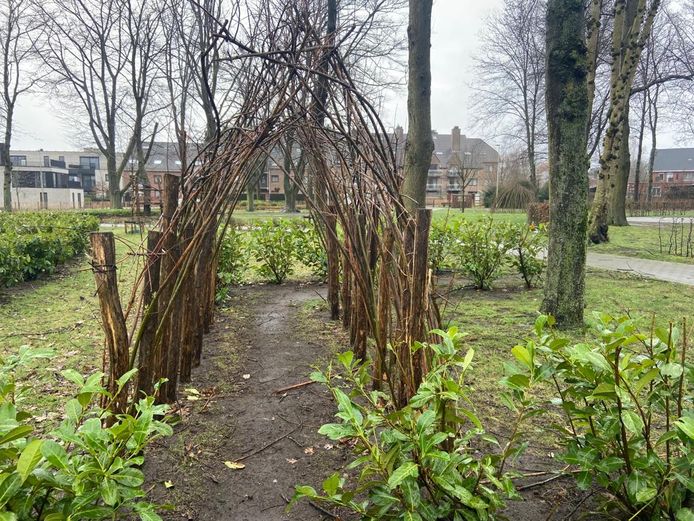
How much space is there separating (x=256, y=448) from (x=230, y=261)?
463cm

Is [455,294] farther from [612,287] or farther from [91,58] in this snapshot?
[91,58]

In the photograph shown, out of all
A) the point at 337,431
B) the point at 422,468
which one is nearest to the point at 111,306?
the point at 337,431

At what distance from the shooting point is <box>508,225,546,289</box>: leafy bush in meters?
6.70

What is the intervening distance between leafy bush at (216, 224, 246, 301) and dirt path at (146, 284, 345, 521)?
185 centimetres

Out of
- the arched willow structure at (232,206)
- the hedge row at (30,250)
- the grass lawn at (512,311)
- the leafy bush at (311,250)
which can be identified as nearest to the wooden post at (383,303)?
the arched willow structure at (232,206)

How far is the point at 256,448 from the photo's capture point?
262cm

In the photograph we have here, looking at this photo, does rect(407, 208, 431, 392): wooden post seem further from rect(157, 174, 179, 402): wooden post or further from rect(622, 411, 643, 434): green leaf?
rect(157, 174, 179, 402): wooden post

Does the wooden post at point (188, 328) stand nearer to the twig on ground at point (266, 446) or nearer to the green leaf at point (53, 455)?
the twig on ground at point (266, 446)

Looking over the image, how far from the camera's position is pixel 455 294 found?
6.90 meters

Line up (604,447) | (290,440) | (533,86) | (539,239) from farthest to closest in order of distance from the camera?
(533,86) < (539,239) < (290,440) < (604,447)

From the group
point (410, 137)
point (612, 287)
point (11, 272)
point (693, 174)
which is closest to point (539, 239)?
point (612, 287)

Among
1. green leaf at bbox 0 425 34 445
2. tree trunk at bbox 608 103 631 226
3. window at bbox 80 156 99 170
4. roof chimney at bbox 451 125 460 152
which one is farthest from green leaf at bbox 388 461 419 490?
window at bbox 80 156 99 170

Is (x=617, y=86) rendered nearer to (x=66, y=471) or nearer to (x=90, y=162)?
(x=66, y=471)

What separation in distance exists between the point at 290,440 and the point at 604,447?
164 centimetres
